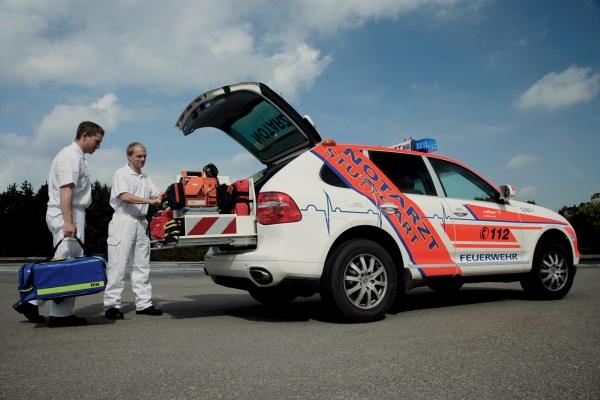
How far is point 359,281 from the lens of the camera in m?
4.73

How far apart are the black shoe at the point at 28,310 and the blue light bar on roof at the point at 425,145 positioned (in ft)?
14.1

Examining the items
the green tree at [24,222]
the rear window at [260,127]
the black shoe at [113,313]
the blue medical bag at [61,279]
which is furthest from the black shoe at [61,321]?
the green tree at [24,222]

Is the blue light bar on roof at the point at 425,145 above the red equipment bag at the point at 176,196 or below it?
above

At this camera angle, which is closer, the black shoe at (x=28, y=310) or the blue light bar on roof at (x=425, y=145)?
the black shoe at (x=28, y=310)

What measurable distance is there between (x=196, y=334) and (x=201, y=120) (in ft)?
7.90

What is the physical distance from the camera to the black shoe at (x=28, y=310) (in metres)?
4.82

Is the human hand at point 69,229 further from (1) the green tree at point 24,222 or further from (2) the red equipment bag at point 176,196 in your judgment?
(1) the green tree at point 24,222

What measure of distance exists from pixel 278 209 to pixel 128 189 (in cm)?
181

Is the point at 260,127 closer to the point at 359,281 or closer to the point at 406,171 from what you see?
the point at 406,171

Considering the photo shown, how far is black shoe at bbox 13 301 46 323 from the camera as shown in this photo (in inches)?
190

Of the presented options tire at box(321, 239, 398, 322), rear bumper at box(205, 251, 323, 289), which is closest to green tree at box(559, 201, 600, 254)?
tire at box(321, 239, 398, 322)

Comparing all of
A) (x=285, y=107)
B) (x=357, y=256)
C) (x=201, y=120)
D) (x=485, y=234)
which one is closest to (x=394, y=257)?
(x=357, y=256)

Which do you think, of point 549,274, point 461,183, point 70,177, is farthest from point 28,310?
point 549,274

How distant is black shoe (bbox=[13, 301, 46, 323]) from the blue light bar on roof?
4290mm
